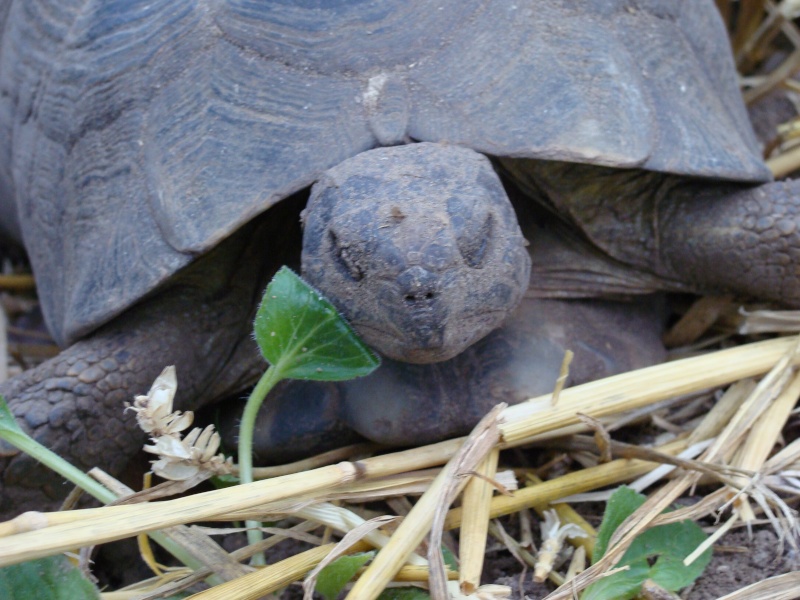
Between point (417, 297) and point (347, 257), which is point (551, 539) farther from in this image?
point (347, 257)

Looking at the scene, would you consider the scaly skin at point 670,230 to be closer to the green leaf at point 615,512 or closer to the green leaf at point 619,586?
the green leaf at point 615,512

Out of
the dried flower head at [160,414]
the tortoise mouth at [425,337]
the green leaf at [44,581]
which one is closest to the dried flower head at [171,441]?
the dried flower head at [160,414]

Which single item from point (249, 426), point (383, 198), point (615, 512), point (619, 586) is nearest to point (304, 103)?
Answer: point (383, 198)

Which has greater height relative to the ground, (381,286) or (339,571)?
(381,286)

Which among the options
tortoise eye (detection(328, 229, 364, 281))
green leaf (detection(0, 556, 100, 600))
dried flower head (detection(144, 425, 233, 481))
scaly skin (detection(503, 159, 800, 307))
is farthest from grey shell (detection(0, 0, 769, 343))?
green leaf (detection(0, 556, 100, 600))

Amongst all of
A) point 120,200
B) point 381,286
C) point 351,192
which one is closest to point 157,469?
point 381,286

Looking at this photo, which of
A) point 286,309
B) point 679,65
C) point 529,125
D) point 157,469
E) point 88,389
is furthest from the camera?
point 679,65

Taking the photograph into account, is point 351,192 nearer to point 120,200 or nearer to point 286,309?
point 286,309
